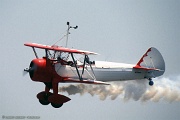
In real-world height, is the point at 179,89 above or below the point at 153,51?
below

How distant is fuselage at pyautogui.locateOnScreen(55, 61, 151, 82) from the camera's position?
38594 mm

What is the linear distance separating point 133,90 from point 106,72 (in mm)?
3437

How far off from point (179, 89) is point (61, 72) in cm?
1155

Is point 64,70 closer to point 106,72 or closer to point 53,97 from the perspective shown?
point 53,97

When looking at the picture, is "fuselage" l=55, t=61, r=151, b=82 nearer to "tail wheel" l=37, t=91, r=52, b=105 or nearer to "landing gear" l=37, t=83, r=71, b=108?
"landing gear" l=37, t=83, r=71, b=108

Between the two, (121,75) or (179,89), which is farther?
(179,89)

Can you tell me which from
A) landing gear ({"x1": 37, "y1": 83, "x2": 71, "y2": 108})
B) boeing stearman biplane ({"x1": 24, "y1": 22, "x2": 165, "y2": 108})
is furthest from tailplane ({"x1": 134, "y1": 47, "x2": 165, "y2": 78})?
landing gear ({"x1": 37, "y1": 83, "x2": 71, "y2": 108})

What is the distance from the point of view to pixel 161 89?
149 feet

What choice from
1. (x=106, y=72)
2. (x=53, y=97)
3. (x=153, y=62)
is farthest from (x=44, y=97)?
(x=153, y=62)

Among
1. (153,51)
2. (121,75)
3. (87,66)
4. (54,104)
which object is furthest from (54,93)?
(153,51)

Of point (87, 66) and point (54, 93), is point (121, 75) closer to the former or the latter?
point (87, 66)

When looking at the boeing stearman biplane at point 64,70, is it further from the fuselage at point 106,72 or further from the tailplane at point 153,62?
the tailplane at point 153,62

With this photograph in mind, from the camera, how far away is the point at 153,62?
4422cm

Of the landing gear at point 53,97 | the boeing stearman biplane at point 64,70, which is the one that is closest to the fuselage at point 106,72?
the boeing stearman biplane at point 64,70
